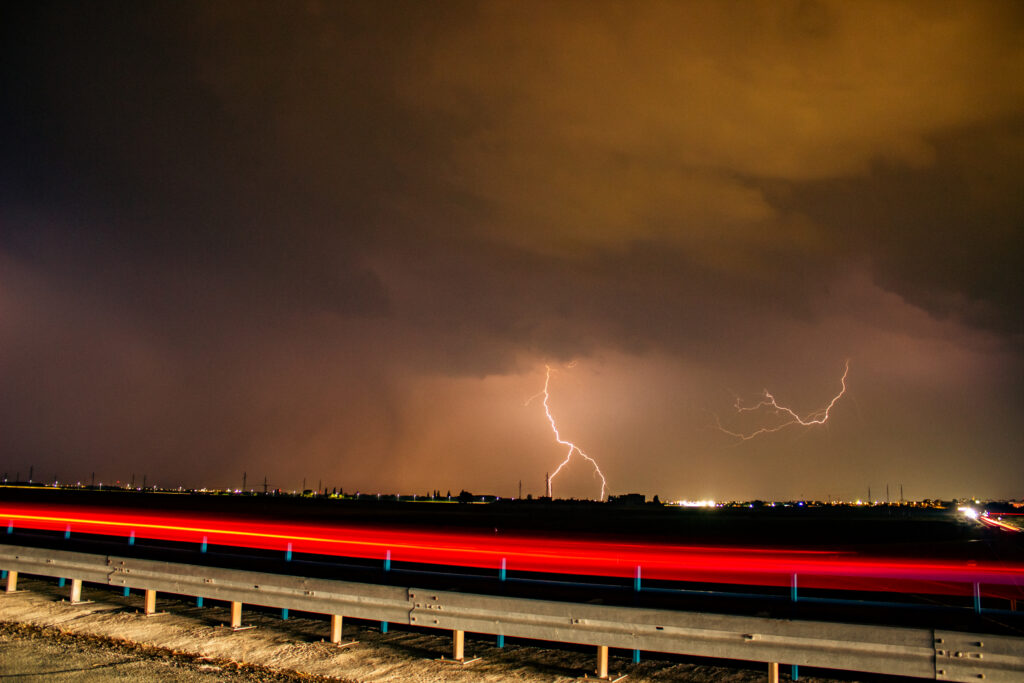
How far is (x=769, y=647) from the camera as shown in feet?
22.6

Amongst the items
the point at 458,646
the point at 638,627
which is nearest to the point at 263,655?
the point at 458,646

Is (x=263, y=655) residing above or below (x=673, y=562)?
below

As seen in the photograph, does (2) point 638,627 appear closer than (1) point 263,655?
Yes

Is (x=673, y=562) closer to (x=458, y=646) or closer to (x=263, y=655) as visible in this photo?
(x=458, y=646)

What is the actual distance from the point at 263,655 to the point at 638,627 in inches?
177

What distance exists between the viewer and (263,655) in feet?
29.7

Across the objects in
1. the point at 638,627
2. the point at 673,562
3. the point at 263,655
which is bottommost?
the point at 263,655

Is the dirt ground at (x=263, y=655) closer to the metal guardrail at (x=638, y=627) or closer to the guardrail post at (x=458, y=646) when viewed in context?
the guardrail post at (x=458, y=646)

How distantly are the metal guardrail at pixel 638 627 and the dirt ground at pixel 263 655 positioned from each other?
0.48 metres

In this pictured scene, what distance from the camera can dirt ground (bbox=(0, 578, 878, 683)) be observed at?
8.20 metres

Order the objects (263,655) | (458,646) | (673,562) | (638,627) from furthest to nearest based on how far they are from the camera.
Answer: (673,562) → (263,655) → (458,646) → (638,627)

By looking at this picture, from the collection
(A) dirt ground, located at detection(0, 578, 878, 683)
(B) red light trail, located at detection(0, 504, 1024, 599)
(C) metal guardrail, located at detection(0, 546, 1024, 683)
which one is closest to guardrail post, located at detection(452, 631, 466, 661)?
(C) metal guardrail, located at detection(0, 546, 1024, 683)

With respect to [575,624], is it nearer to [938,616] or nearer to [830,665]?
[830,665]

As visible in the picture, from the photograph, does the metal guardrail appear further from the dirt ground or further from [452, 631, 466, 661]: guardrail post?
the dirt ground
